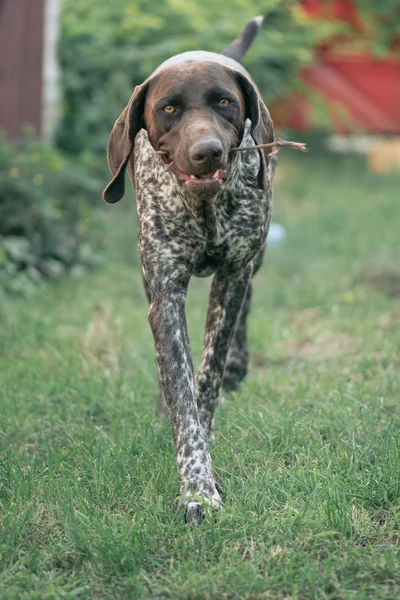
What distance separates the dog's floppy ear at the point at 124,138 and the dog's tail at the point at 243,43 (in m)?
1.33

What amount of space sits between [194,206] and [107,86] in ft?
18.0

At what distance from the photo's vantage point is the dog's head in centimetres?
300

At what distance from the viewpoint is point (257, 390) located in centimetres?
425

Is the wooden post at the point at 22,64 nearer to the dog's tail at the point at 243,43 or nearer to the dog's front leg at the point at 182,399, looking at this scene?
the dog's tail at the point at 243,43

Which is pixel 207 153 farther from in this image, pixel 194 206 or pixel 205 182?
pixel 194 206

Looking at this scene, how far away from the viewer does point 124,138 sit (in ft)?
11.2

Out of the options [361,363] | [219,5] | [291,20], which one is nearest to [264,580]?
[361,363]

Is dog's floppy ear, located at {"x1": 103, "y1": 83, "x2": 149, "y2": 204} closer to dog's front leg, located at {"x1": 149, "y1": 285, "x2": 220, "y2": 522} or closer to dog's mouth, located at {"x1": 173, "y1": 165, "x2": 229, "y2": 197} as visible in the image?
dog's mouth, located at {"x1": 173, "y1": 165, "x2": 229, "y2": 197}

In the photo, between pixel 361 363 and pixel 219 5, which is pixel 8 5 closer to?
pixel 219 5

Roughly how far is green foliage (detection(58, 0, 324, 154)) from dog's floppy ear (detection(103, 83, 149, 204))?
4.71m

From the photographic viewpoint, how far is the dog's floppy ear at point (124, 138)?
335cm

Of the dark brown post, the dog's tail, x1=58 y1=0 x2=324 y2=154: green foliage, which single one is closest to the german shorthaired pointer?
the dog's tail

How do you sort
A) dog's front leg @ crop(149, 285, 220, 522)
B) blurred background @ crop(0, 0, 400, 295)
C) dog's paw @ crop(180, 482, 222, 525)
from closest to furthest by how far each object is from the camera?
dog's paw @ crop(180, 482, 222, 525)
dog's front leg @ crop(149, 285, 220, 522)
blurred background @ crop(0, 0, 400, 295)

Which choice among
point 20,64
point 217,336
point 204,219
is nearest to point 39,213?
point 20,64
